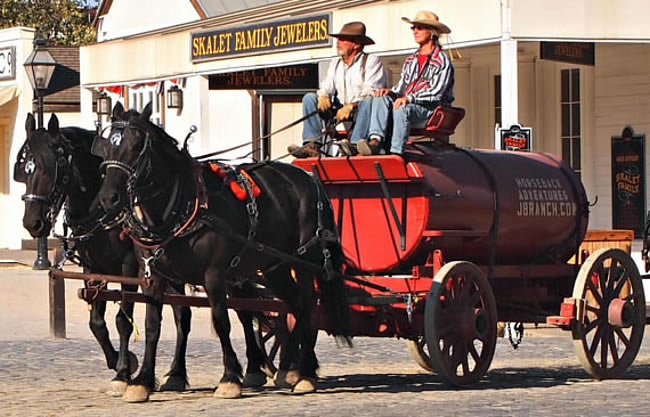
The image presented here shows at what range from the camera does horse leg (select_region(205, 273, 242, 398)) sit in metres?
10.3

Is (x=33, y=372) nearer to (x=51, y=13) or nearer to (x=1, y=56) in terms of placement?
(x=1, y=56)

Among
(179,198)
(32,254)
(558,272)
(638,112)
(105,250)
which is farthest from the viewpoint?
(32,254)

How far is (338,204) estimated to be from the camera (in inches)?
461

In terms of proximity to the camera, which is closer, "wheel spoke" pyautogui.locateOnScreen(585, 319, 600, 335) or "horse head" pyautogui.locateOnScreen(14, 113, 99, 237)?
"horse head" pyautogui.locateOnScreen(14, 113, 99, 237)

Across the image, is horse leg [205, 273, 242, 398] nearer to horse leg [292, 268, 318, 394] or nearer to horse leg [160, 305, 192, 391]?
horse leg [160, 305, 192, 391]

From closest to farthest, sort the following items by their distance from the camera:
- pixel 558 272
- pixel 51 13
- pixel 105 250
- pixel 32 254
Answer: pixel 105 250 → pixel 558 272 → pixel 32 254 → pixel 51 13

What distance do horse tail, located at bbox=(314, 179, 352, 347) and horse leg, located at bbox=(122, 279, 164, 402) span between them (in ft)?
4.62

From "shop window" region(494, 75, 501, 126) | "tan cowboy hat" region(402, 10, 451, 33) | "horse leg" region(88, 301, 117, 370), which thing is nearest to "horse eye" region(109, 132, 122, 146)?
"horse leg" region(88, 301, 117, 370)

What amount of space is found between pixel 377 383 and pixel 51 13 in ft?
135

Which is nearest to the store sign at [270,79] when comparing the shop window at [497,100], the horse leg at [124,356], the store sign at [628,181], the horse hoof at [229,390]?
the shop window at [497,100]

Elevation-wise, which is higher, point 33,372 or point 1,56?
point 1,56

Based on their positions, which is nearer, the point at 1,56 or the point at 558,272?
the point at 558,272

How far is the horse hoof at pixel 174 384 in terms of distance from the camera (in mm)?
11016

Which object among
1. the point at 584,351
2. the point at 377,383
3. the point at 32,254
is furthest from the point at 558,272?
the point at 32,254
